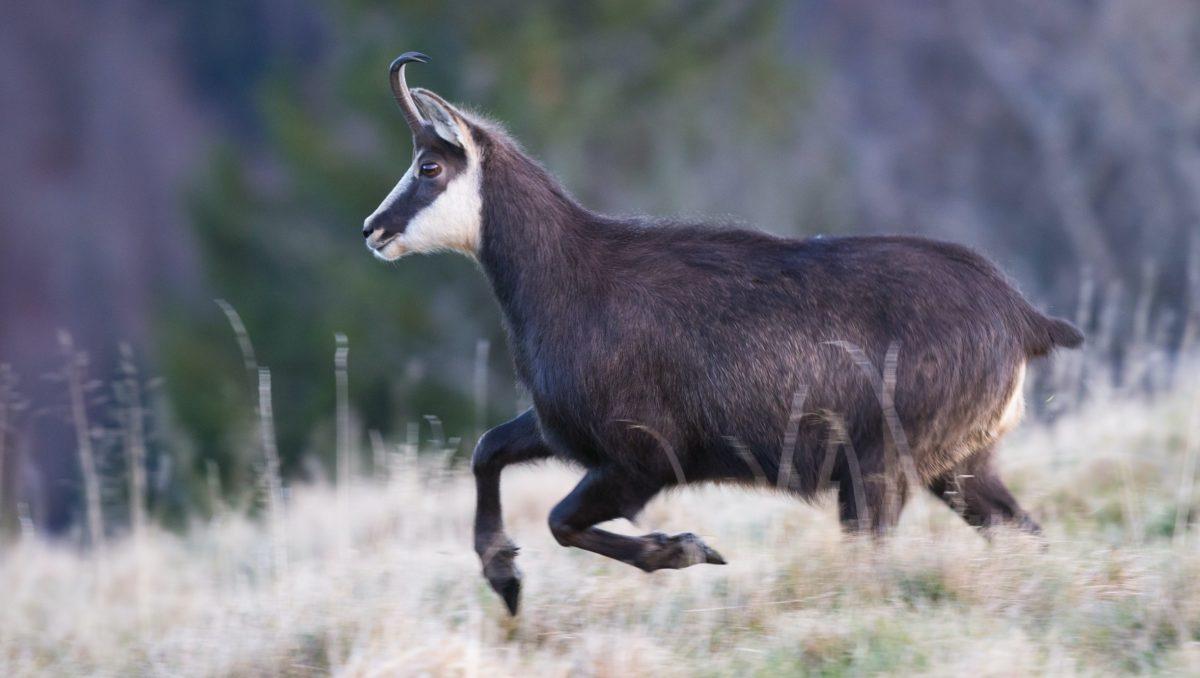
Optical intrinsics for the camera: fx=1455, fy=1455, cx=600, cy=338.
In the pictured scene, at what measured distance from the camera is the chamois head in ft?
20.5

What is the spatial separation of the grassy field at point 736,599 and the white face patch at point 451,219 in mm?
1227

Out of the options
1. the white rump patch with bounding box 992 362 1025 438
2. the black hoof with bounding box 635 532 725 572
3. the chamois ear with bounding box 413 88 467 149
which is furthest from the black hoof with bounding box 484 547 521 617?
the white rump patch with bounding box 992 362 1025 438

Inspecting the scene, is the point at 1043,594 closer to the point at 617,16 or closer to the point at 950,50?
the point at 617,16

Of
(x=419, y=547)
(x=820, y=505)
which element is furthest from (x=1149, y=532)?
(x=419, y=547)

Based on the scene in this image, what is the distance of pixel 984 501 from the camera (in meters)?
6.20

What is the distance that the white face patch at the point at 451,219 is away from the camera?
6285 mm

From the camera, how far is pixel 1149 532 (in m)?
6.39

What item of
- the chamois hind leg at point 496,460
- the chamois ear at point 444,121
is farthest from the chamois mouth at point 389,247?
the chamois hind leg at point 496,460

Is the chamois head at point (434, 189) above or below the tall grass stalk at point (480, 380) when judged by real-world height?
above

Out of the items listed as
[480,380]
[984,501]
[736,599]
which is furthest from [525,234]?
[480,380]

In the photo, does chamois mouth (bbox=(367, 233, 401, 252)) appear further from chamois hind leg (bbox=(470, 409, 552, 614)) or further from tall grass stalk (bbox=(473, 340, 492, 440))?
tall grass stalk (bbox=(473, 340, 492, 440))

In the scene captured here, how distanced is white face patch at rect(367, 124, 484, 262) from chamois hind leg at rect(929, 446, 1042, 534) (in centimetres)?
226

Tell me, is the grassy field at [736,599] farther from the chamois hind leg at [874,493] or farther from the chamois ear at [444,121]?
the chamois ear at [444,121]

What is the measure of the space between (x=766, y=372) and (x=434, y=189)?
165cm
